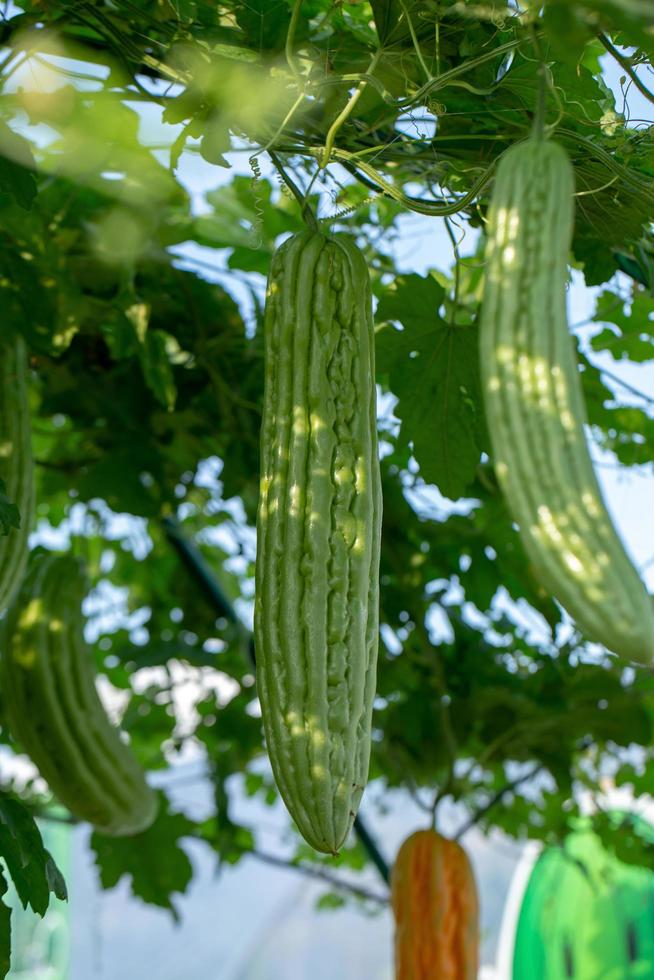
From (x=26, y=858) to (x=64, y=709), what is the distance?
20.5 inches

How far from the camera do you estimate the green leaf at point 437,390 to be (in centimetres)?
152

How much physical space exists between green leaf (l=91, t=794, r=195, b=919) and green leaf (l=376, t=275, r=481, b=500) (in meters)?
1.19

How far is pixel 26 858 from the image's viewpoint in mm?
1378

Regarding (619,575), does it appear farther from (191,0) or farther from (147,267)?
(147,267)

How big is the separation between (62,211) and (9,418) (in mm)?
485

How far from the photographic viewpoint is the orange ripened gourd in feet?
6.74

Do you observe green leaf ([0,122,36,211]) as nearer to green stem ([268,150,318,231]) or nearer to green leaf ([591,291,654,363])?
green stem ([268,150,318,231])

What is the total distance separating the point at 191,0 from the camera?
135 centimetres

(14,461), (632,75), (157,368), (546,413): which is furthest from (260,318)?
(546,413)

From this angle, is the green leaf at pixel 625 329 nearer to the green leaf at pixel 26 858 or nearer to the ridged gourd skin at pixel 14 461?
the ridged gourd skin at pixel 14 461

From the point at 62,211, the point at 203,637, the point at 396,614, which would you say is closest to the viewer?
the point at 62,211

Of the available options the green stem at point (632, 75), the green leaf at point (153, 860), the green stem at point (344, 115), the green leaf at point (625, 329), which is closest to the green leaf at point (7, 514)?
the green stem at point (344, 115)

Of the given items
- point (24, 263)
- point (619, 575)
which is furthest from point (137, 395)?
point (619, 575)

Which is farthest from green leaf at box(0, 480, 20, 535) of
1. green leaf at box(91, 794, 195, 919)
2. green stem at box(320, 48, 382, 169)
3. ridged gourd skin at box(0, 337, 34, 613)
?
green leaf at box(91, 794, 195, 919)
